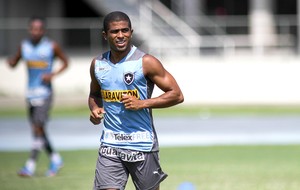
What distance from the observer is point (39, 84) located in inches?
559

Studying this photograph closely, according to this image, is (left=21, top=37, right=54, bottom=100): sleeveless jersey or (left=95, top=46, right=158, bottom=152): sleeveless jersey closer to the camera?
(left=95, top=46, right=158, bottom=152): sleeveless jersey

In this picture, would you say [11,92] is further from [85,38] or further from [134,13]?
[134,13]

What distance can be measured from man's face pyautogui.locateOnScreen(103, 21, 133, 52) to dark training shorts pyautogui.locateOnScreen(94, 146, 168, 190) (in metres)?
0.97

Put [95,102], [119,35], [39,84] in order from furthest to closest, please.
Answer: [39,84] < [95,102] < [119,35]

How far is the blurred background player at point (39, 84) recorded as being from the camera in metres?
14.1

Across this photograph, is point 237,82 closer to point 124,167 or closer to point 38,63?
point 38,63

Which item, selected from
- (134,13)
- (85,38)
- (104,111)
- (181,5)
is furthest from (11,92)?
(104,111)

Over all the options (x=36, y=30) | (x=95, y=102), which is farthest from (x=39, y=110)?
(x=95, y=102)

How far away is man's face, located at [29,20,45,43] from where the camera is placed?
1414 centimetres

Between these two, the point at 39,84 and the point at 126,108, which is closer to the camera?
the point at 126,108

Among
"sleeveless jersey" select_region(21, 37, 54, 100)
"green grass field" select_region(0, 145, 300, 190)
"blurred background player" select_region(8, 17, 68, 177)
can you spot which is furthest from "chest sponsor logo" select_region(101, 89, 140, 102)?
"sleeveless jersey" select_region(21, 37, 54, 100)

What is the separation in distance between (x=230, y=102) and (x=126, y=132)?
21.8m

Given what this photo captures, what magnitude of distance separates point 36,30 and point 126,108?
19.8 ft

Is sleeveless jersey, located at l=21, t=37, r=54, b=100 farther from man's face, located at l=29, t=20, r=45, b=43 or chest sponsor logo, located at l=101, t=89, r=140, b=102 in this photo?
chest sponsor logo, located at l=101, t=89, r=140, b=102
